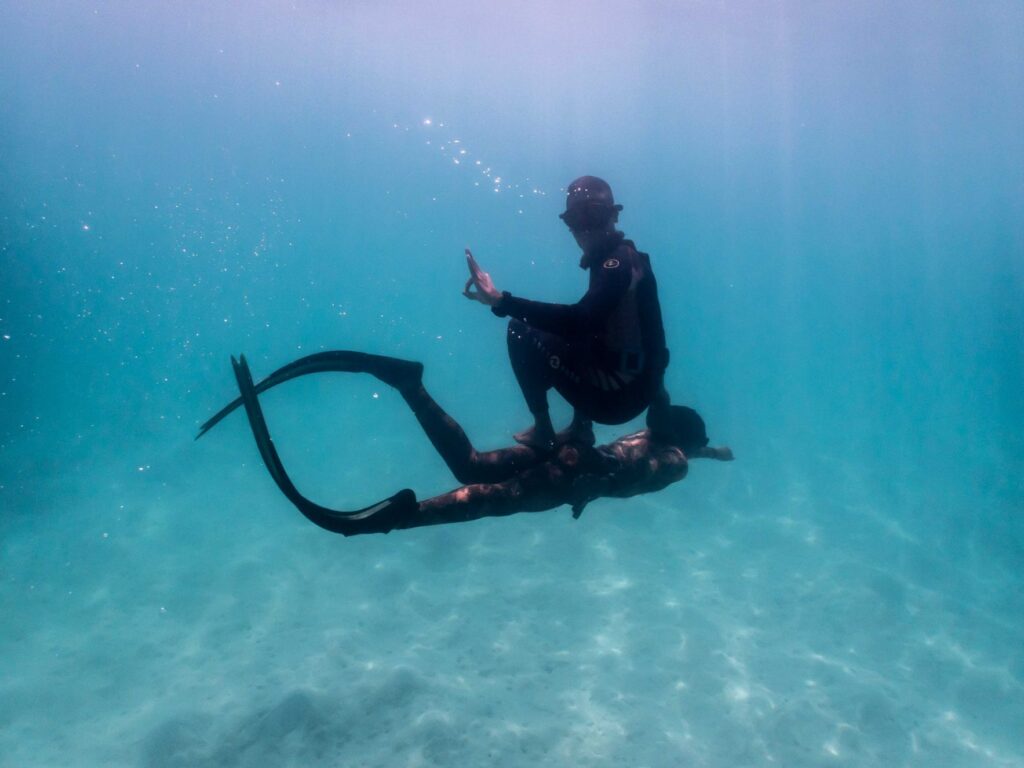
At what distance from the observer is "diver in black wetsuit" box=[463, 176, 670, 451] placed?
432 centimetres

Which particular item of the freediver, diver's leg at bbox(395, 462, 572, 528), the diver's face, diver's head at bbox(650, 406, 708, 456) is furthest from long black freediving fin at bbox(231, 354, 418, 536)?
diver's head at bbox(650, 406, 708, 456)

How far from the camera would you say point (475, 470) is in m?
5.27

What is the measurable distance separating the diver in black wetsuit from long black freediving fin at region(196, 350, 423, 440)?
1025 mm

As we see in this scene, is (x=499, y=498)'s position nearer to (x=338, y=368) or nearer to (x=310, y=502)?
(x=310, y=502)

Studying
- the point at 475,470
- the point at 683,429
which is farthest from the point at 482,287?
the point at 683,429

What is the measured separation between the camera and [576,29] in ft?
144

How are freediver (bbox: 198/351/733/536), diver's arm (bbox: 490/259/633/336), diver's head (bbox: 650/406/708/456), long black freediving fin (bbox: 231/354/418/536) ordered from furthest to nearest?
diver's head (bbox: 650/406/708/456) < freediver (bbox: 198/351/733/536) < diver's arm (bbox: 490/259/633/336) < long black freediving fin (bbox: 231/354/418/536)

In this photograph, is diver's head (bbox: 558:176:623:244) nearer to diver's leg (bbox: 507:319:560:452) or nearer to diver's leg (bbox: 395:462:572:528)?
diver's leg (bbox: 507:319:560:452)

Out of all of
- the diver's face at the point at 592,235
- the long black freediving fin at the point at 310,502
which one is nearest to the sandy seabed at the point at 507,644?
the long black freediving fin at the point at 310,502

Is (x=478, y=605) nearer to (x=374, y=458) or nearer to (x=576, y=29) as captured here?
(x=374, y=458)

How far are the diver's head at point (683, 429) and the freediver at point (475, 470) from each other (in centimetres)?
32

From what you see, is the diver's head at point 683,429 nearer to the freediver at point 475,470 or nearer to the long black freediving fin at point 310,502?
the freediver at point 475,470

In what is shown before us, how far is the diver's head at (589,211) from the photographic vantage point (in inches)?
189

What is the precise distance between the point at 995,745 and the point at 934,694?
42.9 inches
